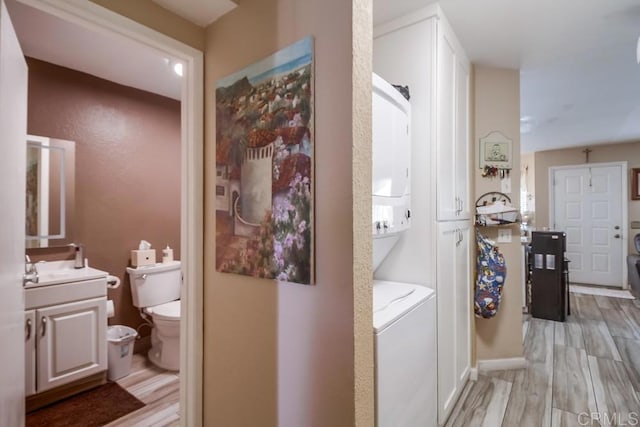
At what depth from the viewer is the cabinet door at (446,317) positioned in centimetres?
167

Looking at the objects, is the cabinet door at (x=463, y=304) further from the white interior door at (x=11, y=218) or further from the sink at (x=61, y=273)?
the sink at (x=61, y=273)

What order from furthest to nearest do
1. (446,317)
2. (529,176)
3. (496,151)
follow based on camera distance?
(529,176) < (496,151) < (446,317)

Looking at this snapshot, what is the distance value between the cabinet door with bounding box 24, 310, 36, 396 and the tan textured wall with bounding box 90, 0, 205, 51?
1.78 metres

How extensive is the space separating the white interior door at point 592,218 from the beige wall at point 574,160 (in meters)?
0.11

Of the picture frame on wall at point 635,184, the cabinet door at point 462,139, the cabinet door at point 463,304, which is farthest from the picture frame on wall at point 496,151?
the picture frame on wall at point 635,184

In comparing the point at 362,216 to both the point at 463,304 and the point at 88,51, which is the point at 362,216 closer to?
the point at 463,304

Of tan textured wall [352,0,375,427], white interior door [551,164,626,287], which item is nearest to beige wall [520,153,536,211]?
white interior door [551,164,626,287]

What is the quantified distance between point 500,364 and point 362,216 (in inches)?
89.1

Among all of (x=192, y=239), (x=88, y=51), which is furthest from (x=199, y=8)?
(x=88, y=51)

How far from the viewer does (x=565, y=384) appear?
7.23 feet

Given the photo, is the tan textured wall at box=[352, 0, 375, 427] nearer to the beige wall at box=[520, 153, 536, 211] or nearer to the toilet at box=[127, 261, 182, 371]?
the toilet at box=[127, 261, 182, 371]

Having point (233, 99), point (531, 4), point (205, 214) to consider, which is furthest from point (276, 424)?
point (531, 4)

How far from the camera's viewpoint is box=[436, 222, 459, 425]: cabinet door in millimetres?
1671

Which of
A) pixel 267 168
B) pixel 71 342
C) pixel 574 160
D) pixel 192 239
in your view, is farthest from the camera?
pixel 574 160
